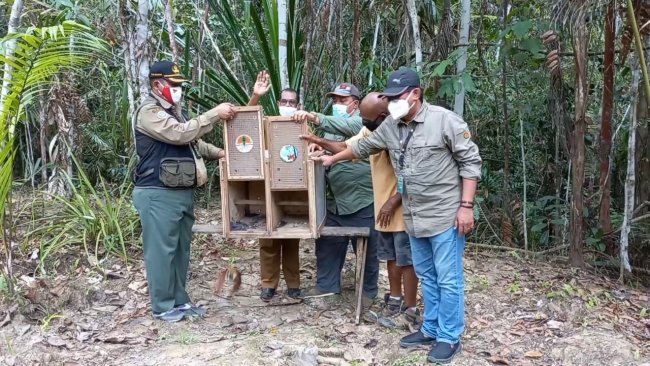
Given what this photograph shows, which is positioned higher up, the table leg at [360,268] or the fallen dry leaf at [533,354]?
the table leg at [360,268]

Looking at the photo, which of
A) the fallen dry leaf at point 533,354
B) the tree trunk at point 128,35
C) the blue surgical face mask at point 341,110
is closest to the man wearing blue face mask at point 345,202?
the blue surgical face mask at point 341,110

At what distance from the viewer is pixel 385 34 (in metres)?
7.06

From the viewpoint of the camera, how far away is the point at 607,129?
481 centimetres

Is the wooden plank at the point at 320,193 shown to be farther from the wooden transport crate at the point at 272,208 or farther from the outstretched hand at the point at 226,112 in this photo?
the outstretched hand at the point at 226,112

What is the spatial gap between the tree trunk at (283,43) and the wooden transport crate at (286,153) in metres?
1.18

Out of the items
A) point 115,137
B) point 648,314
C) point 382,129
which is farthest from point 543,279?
point 115,137

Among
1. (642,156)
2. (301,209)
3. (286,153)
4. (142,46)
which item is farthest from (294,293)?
(642,156)

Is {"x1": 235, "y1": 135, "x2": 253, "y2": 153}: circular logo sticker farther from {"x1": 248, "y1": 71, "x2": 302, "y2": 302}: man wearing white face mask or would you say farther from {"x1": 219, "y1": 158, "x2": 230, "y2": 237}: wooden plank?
{"x1": 248, "y1": 71, "x2": 302, "y2": 302}: man wearing white face mask

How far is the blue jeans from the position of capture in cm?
319

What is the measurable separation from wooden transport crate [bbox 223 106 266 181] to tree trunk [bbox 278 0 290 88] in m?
1.21

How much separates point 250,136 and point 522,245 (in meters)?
3.43

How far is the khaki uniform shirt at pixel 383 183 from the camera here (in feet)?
11.9

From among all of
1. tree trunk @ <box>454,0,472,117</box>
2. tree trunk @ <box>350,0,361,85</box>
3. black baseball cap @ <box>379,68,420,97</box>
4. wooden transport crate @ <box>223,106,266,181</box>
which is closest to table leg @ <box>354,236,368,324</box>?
wooden transport crate @ <box>223,106,266,181</box>

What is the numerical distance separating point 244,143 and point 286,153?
26cm
